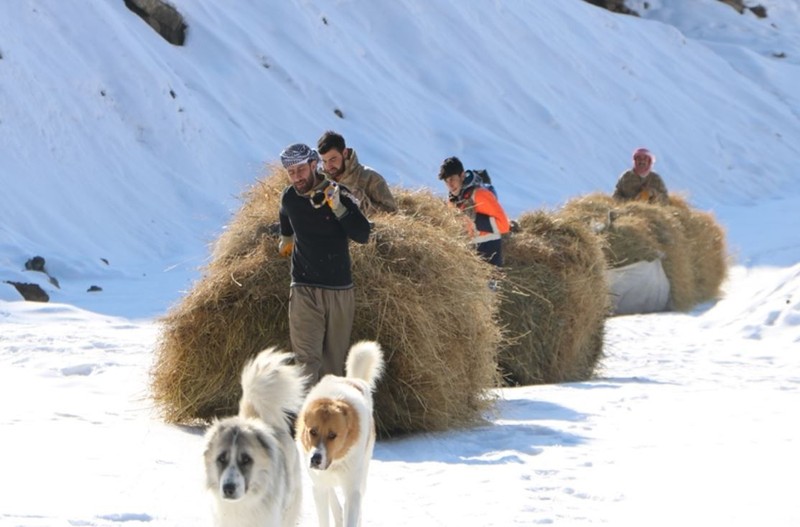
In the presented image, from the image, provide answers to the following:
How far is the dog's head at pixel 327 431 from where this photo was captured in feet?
18.7

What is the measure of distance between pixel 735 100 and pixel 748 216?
35.4 ft

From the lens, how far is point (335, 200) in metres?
7.46

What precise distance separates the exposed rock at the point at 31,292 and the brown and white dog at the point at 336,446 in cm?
874

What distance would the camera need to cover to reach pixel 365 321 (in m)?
8.32

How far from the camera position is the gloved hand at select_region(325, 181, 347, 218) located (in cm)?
746

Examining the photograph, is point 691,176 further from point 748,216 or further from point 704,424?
point 704,424

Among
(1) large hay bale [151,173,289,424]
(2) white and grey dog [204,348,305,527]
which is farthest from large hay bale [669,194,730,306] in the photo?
(2) white and grey dog [204,348,305,527]

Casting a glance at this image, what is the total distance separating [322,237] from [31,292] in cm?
745

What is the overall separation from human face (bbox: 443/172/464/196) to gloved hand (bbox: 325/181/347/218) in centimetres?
345

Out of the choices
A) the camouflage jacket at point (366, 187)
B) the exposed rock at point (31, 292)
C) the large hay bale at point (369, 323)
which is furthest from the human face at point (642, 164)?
the large hay bale at point (369, 323)

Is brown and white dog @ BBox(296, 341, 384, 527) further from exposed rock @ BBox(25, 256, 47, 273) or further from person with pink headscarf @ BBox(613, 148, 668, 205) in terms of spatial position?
person with pink headscarf @ BBox(613, 148, 668, 205)

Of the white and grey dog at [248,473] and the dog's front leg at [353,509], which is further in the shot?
the dog's front leg at [353,509]

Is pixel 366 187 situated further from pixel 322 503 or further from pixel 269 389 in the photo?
pixel 269 389

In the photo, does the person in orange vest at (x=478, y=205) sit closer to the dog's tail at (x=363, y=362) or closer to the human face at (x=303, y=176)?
the human face at (x=303, y=176)
